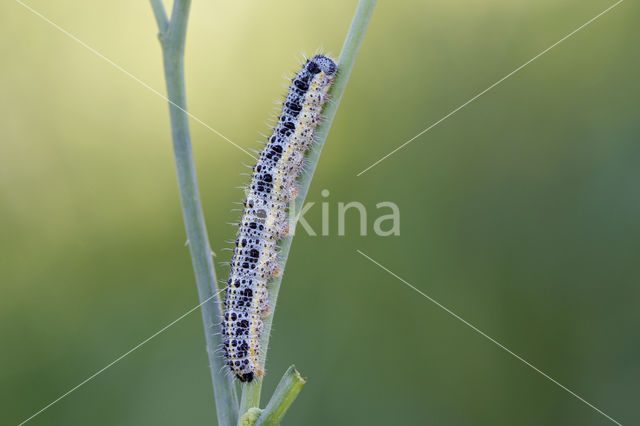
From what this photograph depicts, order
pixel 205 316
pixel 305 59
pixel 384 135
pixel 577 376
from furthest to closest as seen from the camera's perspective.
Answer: pixel 384 135 < pixel 577 376 < pixel 305 59 < pixel 205 316

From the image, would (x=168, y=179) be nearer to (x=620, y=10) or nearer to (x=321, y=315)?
(x=321, y=315)

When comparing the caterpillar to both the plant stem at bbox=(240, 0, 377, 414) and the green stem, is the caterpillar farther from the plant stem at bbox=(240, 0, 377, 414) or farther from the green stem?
the green stem

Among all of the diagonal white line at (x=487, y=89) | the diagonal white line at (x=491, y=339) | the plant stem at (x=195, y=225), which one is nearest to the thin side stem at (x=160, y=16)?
the plant stem at (x=195, y=225)

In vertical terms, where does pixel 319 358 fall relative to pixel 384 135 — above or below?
below

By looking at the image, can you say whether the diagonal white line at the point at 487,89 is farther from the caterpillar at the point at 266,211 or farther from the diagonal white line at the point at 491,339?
the caterpillar at the point at 266,211

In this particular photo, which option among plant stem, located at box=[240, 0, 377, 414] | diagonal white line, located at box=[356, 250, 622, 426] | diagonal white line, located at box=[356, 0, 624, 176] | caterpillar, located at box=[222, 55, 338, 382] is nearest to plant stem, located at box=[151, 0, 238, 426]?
plant stem, located at box=[240, 0, 377, 414]

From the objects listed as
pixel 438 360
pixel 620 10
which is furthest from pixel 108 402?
pixel 620 10

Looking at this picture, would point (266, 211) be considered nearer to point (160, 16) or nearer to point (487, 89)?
point (160, 16)
